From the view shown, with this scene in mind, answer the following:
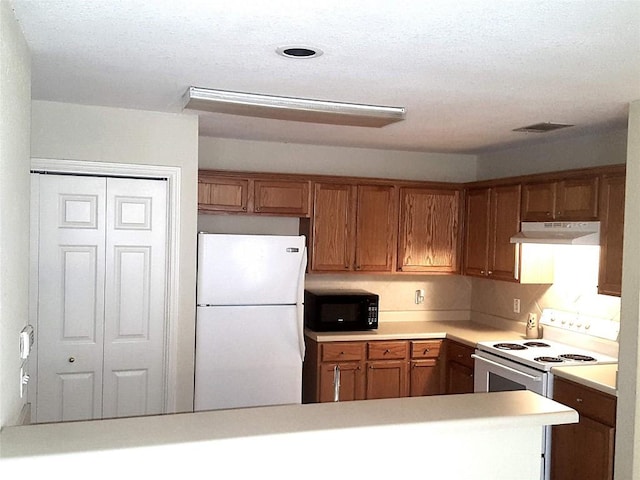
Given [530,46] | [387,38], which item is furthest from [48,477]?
[530,46]

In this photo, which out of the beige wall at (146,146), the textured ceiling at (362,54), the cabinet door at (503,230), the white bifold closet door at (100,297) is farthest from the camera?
the cabinet door at (503,230)

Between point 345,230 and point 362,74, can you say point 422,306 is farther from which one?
point 362,74

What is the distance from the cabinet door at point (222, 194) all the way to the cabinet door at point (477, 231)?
184 centimetres

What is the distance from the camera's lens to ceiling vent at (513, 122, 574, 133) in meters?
3.75

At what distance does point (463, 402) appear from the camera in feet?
7.36

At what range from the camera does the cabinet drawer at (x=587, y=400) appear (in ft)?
10.5

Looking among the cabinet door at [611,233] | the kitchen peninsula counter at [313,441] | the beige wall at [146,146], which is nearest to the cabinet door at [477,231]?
the cabinet door at [611,233]

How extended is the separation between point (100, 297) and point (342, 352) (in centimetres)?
182

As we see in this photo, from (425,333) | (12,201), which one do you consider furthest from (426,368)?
(12,201)

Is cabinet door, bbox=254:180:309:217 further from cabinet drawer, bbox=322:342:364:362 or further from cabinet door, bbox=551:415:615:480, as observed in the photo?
cabinet door, bbox=551:415:615:480

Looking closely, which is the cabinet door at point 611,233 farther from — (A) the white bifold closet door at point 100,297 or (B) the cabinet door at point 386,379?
(A) the white bifold closet door at point 100,297

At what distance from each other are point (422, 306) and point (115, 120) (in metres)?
3.08

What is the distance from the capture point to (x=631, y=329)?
9.76ft

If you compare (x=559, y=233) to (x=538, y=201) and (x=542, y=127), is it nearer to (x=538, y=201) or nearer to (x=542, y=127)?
(x=538, y=201)
